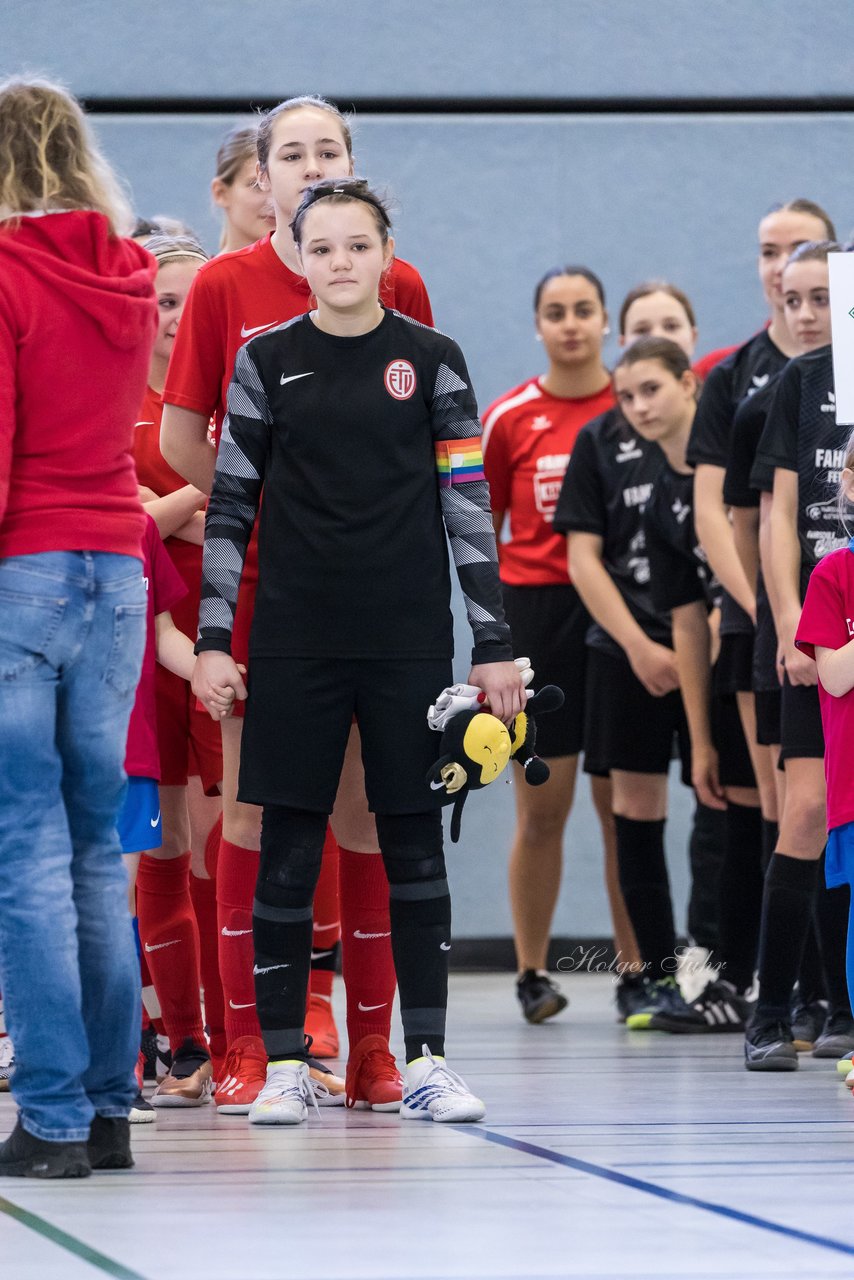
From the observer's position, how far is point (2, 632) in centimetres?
248

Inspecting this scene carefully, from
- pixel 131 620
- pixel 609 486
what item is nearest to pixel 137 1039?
pixel 131 620

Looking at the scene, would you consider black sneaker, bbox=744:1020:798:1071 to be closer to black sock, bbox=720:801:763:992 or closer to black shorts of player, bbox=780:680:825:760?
black shorts of player, bbox=780:680:825:760

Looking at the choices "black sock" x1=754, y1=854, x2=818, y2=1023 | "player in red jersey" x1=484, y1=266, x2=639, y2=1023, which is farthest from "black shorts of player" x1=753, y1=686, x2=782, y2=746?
"player in red jersey" x1=484, y1=266, x2=639, y2=1023

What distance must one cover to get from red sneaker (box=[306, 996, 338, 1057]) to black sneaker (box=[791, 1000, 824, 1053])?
3.01 ft

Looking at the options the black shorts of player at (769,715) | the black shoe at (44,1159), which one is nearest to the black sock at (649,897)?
the black shorts of player at (769,715)

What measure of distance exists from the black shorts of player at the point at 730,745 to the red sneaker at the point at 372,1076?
166 cm

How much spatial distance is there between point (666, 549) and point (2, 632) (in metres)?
2.60

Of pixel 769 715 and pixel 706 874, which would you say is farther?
pixel 706 874

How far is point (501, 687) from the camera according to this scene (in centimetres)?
305

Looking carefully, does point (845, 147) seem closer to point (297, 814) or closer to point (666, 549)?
point (666, 549)

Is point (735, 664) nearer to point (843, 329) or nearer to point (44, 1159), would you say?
point (843, 329)

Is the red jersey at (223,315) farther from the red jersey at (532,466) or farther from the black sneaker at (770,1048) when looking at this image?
the red jersey at (532,466)

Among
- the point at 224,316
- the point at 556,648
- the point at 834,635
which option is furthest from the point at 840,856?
the point at 556,648

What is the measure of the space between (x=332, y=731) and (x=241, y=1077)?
0.61m
